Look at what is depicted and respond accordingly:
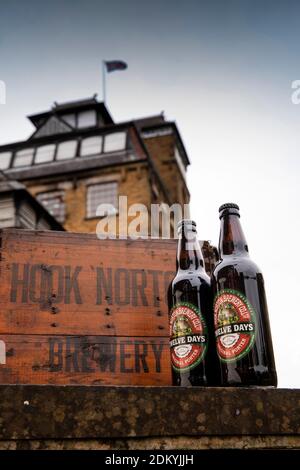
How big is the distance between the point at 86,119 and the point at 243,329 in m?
21.9

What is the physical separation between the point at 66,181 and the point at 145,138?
6.42m

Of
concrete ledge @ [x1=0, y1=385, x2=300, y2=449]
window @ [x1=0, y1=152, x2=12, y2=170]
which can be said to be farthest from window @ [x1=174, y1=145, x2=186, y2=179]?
concrete ledge @ [x1=0, y1=385, x2=300, y2=449]

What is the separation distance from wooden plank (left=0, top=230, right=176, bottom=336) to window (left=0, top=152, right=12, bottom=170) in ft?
63.9

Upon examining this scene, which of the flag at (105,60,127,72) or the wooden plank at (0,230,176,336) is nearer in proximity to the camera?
the wooden plank at (0,230,176,336)

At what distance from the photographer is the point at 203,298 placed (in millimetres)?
A: 1612

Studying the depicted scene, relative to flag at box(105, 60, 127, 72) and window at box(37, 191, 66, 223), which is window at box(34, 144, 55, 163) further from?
flag at box(105, 60, 127, 72)

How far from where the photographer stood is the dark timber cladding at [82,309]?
1729mm

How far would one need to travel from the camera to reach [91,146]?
64.2 ft

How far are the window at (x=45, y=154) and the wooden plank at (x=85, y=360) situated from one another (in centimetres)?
1878

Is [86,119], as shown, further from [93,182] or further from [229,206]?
[229,206]

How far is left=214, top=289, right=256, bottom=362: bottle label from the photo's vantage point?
4.60ft

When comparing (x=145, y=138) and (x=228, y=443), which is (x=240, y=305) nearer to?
(x=228, y=443)

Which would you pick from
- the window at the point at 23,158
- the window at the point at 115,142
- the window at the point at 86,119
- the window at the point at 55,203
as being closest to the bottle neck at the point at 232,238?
the window at the point at 55,203

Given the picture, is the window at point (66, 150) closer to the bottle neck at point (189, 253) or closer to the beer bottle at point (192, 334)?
the bottle neck at point (189, 253)
